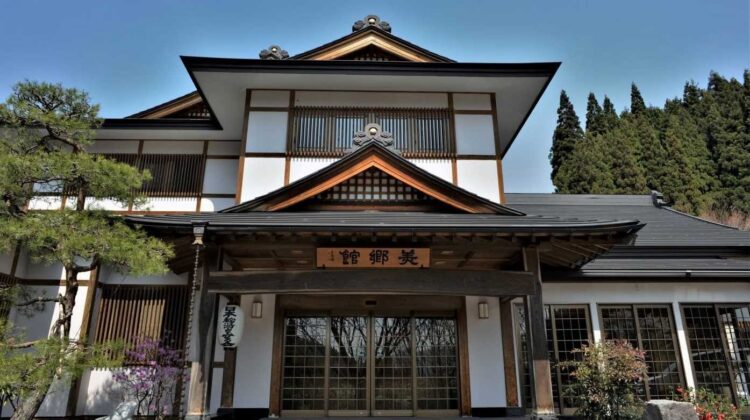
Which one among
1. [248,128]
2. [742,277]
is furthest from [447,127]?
[742,277]

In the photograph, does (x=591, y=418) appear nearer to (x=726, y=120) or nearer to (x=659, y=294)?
(x=659, y=294)

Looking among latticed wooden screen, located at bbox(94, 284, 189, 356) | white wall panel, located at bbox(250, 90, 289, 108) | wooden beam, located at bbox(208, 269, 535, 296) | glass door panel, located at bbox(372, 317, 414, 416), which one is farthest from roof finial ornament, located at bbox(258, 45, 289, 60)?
glass door panel, located at bbox(372, 317, 414, 416)

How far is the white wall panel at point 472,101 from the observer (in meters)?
11.1

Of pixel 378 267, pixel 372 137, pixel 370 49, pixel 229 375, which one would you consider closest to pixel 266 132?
pixel 372 137

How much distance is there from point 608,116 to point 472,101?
1377 inches

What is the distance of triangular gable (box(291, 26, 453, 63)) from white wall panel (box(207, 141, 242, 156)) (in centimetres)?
269

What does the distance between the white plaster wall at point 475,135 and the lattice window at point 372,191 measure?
1.94 metres

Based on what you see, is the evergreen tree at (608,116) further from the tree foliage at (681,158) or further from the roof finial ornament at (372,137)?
the roof finial ornament at (372,137)

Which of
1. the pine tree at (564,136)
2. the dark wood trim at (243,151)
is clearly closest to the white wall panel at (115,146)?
the dark wood trim at (243,151)

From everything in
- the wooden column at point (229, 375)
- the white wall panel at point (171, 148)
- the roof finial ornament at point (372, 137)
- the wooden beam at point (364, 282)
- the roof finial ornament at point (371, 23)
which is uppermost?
the roof finial ornament at point (371, 23)

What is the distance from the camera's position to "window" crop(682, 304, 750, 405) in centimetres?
976

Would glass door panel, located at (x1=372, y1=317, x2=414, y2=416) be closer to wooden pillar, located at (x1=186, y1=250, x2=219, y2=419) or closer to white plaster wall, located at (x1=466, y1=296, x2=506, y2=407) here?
white plaster wall, located at (x1=466, y1=296, x2=506, y2=407)

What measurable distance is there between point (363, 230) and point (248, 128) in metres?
5.01

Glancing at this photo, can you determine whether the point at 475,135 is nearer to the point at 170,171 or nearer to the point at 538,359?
the point at 538,359
